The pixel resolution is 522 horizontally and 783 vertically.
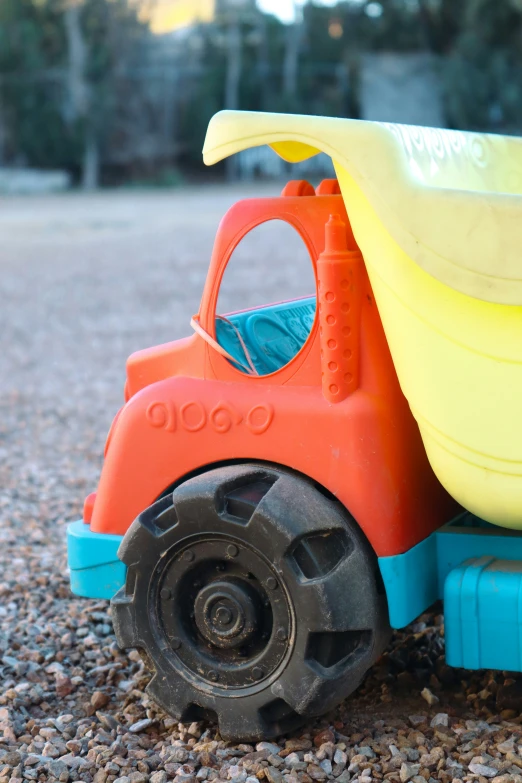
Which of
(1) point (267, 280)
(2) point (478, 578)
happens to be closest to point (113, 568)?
(2) point (478, 578)

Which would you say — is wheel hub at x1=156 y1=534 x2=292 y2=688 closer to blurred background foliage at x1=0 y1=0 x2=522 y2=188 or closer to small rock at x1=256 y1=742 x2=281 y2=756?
small rock at x1=256 y1=742 x2=281 y2=756

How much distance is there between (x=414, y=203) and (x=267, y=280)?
10.8 meters

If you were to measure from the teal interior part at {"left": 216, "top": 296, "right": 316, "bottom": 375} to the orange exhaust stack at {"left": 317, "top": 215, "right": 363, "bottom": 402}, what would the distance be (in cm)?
41

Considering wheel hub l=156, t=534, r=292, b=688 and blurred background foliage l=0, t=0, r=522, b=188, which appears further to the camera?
blurred background foliage l=0, t=0, r=522, b=188

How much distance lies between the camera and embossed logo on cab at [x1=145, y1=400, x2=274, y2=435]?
2.73 metres

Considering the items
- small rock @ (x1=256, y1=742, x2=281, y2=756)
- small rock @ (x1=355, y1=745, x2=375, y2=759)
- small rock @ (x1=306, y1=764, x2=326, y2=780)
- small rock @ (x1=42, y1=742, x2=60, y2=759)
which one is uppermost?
small rock @ (x1=355, y1=745, x2=375, y2=759)

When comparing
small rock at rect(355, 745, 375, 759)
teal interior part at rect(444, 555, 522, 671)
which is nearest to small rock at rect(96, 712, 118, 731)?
small rock at rect(355, 745, 375, 759)

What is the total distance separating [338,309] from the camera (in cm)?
260

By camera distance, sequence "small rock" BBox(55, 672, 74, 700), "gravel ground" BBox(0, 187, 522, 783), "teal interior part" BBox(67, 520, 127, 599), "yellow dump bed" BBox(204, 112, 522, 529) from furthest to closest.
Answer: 1. "small rock" BBox(55, 672, 74, 700)
2. "teal interior part" BBox(67, 520, 127, 599)
3. "gravel ground" BBox(0, 187, 522, 783)
4. "yellow dump bed" BBox(204, 112, 522, 529)

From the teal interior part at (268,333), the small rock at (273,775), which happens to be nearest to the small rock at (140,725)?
the small rock at (273,775)

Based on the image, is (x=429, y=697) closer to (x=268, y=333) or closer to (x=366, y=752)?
(x=366, y=752)

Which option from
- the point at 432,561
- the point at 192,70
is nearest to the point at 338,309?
the point at 432,561

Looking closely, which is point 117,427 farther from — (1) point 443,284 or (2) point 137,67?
(2) point 137,67

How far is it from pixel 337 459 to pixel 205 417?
1.34ft
